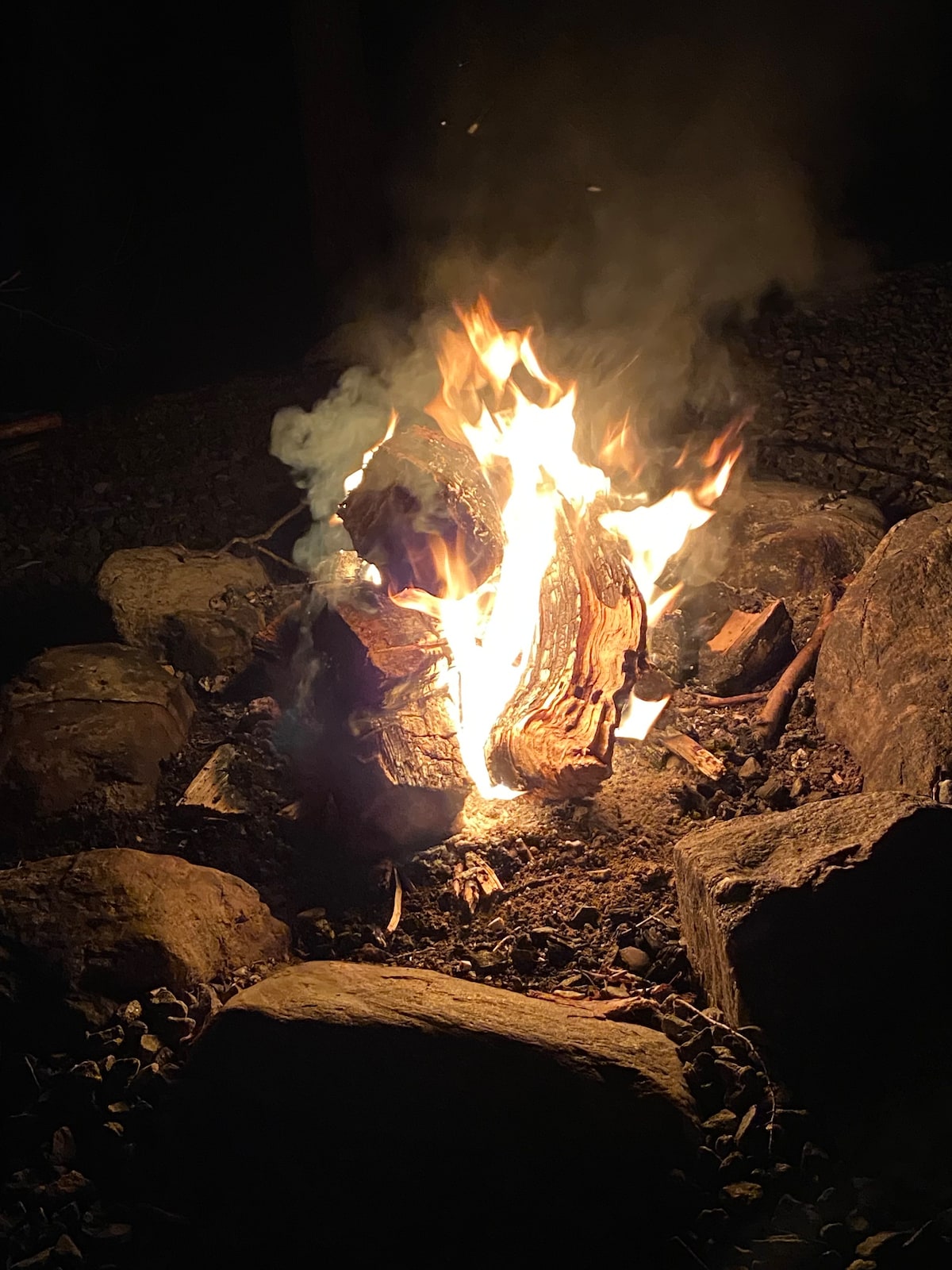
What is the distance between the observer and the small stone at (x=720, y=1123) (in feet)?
6.98

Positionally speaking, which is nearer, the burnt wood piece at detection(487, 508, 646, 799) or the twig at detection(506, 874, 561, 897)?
the twig at detection(506, 874, 561, 897)

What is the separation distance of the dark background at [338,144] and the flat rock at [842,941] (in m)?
4.82

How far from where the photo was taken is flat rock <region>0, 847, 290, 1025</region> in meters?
2.54

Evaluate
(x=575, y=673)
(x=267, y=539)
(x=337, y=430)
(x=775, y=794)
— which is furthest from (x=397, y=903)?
(x=337, y=430)

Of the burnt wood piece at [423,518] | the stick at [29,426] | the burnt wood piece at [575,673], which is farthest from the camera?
the stick at [29,426]

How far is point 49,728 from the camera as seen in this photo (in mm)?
3377

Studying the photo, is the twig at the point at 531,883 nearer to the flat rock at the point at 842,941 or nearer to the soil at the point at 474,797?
the soil at the point at 474,797

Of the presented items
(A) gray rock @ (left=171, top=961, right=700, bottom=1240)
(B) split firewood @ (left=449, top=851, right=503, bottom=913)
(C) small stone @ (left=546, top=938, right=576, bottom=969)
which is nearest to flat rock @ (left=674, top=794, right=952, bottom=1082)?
(A) gray rock @ (left=171, top=961, right=700, bottom=1240)

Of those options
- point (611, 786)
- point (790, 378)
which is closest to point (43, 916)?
point (611, 786)

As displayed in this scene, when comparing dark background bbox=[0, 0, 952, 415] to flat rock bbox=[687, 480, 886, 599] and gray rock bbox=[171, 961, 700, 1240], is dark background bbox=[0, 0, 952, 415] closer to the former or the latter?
flat rock bbox=[687, 480, 886, 599]

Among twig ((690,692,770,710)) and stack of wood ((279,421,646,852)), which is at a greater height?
stack of wood ((279,421,646,852))

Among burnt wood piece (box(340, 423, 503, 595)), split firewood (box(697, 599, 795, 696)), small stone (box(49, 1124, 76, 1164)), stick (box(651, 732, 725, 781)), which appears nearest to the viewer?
Answer: small stone (box(49, 1124, 76, 1164))

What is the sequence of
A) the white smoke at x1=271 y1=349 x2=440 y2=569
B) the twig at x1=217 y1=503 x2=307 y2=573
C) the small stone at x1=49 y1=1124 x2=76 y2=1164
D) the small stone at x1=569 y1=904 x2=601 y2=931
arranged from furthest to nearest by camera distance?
the white smoke at x1=271 y1=349 x2=440 y2=569 → the twig at x1=217 y1=503 x2=307 y2=573 → the small stone at x1=569 y1=904 x2=601 y2=931 → the small stone at x1=49 y1=1124 x2=76 y2=1164

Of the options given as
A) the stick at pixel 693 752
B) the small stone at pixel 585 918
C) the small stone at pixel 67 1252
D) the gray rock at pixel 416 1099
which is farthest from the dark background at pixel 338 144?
the small stone at pixel 67 1252
